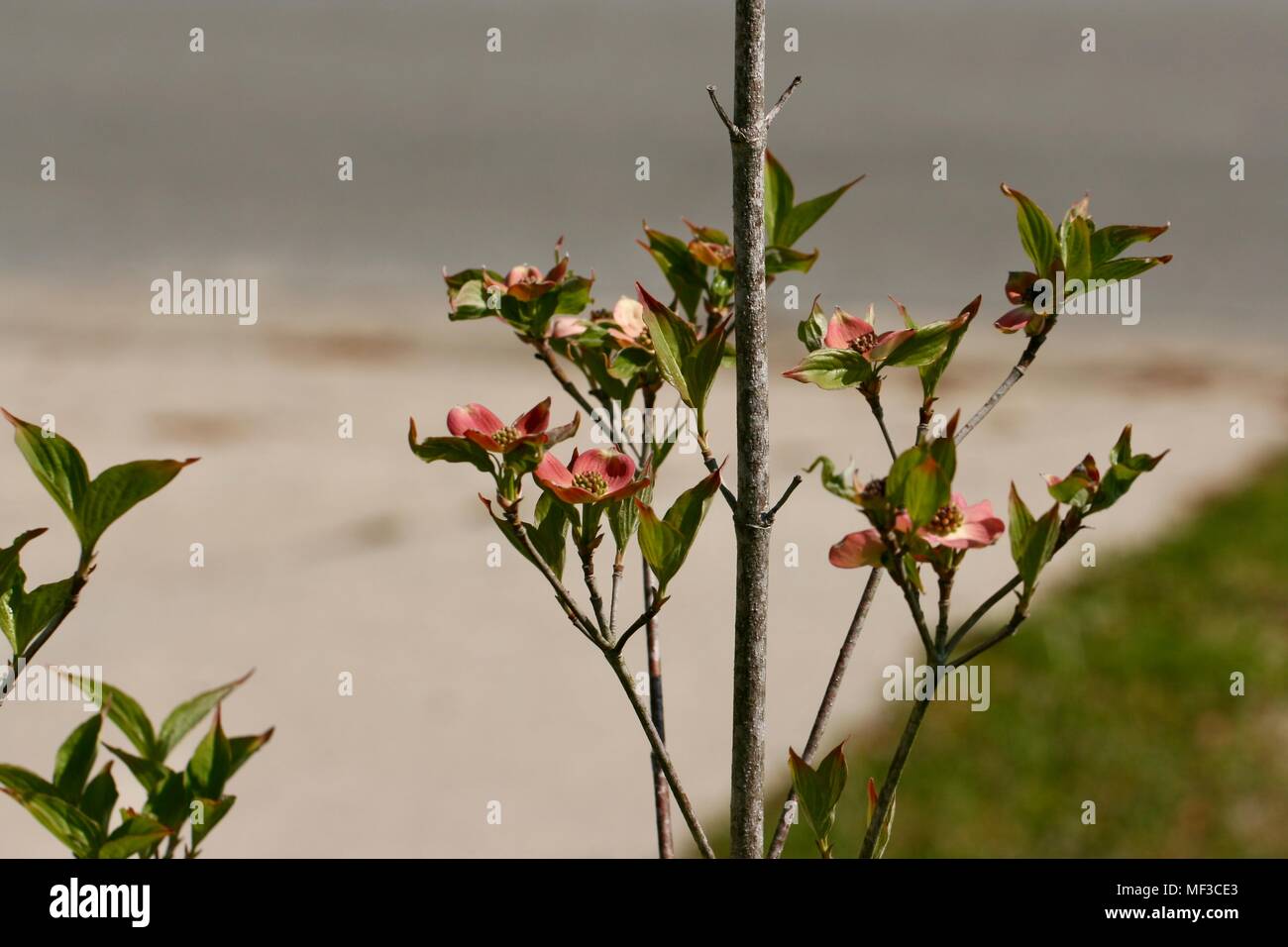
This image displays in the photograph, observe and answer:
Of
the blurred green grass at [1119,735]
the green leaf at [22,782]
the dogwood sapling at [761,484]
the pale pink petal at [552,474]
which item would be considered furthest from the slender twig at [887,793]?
the blurred green grass at [1119,735]

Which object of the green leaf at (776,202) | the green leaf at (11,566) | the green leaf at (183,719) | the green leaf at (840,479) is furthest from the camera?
the green leaf at (776,202)

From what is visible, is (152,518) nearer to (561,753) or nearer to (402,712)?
(402,712)

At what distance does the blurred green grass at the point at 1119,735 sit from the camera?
2.37 m

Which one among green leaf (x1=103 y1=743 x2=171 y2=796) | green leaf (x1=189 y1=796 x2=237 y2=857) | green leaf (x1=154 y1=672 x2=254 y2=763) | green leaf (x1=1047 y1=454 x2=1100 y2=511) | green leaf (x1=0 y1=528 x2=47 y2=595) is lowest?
green leaf (x1=189 y1=796 x2=237 y2=857)

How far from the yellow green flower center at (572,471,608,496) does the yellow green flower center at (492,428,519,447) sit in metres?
0.04

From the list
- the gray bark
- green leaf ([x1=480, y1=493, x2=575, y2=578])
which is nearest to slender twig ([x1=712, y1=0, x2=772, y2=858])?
the gray bark

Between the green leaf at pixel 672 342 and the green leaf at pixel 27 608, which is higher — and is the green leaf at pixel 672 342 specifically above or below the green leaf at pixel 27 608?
above

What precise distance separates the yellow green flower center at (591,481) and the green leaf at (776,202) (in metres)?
0.26

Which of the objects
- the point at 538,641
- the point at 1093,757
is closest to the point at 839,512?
the point at 538,641

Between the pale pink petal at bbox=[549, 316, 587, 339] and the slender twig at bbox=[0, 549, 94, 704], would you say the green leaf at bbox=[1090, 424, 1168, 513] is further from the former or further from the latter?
the slender twig at bbox=[0, 549, 94, 704]

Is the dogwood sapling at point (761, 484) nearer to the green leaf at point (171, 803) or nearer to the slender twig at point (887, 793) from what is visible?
the slender twig at point (887, 793)

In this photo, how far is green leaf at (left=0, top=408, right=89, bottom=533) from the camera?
0.66 metres

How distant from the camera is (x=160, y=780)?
2.46ft

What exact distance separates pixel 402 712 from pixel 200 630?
699mm
